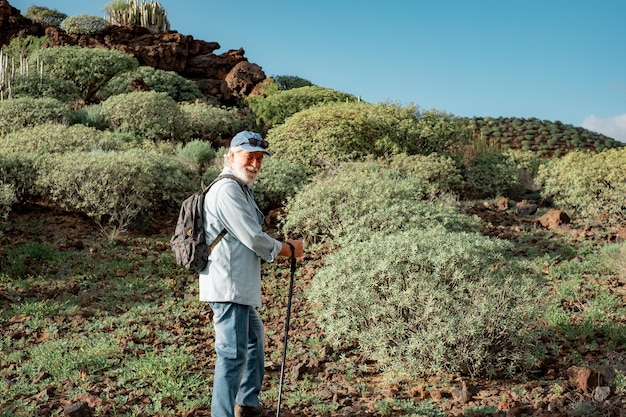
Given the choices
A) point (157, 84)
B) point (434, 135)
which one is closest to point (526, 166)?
point (434, 135)

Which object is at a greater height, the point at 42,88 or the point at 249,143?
the point at 42,88

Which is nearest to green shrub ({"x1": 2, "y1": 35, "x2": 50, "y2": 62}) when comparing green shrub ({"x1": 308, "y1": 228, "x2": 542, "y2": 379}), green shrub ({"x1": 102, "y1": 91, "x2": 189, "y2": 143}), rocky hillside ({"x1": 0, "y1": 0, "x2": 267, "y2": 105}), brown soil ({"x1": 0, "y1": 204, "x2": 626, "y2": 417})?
rocky hillside ({"x1": 0, "y1": 0, "x2": 267, "y2": 105})

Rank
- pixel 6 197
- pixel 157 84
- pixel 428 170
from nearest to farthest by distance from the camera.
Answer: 1. pixel 6 197
2. pixel 428 170
3. pixel 157 84

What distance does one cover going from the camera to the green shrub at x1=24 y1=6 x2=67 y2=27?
36.6 metres

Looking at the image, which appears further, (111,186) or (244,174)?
(111,186)

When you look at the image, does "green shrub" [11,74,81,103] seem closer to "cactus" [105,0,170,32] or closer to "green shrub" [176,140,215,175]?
"green shrub" [176,140,215,175]

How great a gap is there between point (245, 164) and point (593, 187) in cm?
879

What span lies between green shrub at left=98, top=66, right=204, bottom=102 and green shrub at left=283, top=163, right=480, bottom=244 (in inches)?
597

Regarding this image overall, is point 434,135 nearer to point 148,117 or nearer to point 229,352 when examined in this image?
point 148,117

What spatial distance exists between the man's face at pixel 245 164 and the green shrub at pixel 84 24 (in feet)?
92.2

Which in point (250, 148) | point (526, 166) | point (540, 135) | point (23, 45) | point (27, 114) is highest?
point (23, 45)

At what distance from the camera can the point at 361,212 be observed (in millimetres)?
8977

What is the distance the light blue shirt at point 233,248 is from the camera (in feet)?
13.1

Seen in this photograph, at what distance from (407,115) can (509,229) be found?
6152 millimetres
